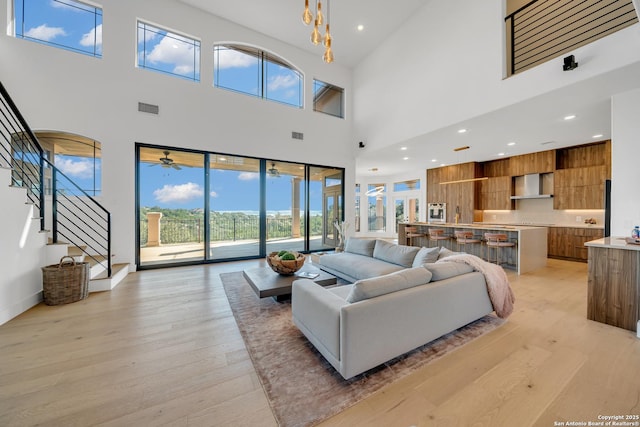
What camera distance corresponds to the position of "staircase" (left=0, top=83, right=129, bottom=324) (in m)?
2.86

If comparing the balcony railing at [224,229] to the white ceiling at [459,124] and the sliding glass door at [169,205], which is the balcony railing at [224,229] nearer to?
the sliding glass door at [169,205]

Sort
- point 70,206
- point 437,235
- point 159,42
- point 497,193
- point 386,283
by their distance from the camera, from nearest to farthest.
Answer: point 386,283
point 70,206
point 159,42
point 437,235
point 497,193

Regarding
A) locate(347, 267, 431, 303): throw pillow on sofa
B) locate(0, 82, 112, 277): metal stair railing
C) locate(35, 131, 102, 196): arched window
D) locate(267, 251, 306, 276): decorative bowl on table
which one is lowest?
locate(267, 251, 306, 276): decorative bowl on table

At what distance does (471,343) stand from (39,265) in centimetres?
539

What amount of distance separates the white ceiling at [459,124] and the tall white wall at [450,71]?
188 millimetres

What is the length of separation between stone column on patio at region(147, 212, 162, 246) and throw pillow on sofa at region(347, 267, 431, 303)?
16.8 feet

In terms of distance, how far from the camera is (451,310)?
7.49 ft

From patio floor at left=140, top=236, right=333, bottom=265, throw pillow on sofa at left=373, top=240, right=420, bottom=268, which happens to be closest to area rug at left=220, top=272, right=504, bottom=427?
throw pillow on sofa at left=373, top=240, right=420, bottom=268

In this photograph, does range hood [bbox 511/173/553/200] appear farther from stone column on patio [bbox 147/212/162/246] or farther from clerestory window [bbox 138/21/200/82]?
stone column on patio [bbox 147/212/162/246]

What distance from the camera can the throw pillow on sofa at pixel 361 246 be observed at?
4328 millimetres

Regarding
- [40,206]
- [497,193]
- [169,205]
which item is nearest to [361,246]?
[169,205]

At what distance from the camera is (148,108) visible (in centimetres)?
492

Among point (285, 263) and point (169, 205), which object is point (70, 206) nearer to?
point (169, 205)

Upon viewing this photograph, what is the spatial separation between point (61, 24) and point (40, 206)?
3681mm
